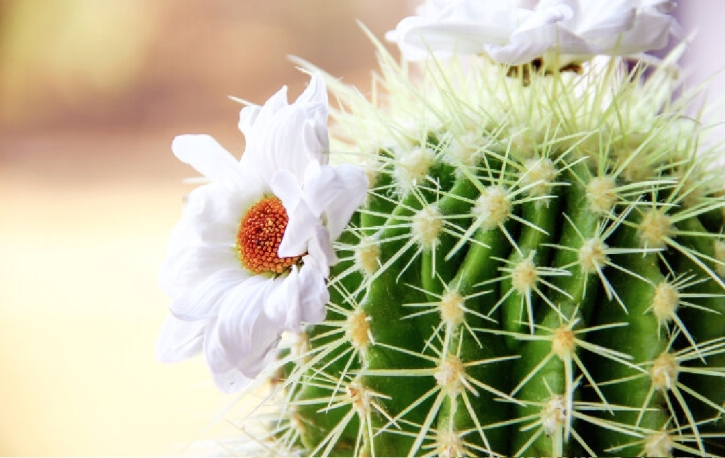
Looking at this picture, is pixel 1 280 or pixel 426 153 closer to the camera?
pixel 426 153

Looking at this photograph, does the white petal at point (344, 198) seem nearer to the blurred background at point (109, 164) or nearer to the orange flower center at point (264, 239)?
the orange flower center at point (264, 239)

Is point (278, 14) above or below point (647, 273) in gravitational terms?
above

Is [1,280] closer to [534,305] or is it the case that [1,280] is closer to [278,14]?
[278,14]

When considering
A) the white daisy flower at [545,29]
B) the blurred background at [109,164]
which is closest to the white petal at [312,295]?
the white daisy flower at [545,29]

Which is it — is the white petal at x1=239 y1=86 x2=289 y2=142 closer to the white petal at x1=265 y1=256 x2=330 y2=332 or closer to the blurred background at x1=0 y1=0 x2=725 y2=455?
the white petal at x1=265 y1=256 x2=330 y2=332

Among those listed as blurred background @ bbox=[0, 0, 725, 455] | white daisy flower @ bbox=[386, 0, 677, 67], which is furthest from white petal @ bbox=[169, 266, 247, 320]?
blurred background @ bbox=[0, 0, 725, 455]

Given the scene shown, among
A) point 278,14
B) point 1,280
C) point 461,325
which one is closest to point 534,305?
point 461,325

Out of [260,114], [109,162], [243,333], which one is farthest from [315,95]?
[109,162]

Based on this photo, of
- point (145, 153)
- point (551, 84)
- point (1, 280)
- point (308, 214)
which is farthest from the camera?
point (145, 153)

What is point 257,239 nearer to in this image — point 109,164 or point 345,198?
point 345,198
